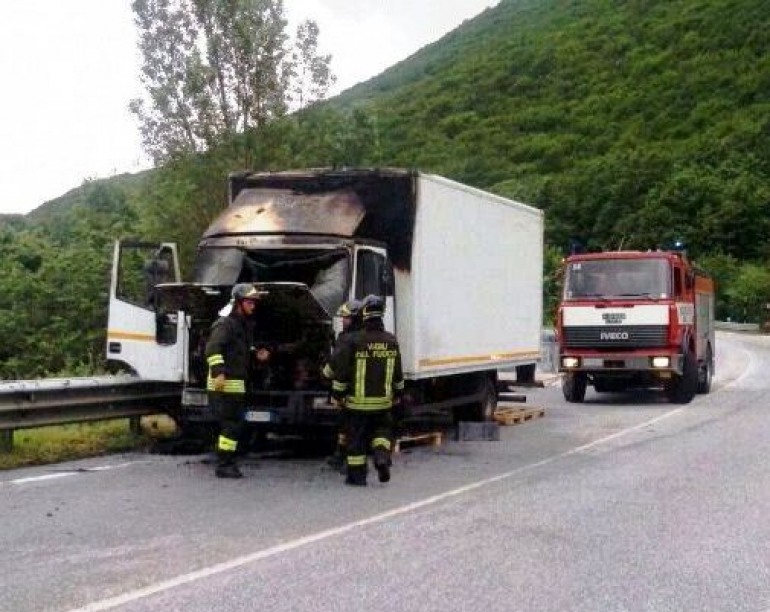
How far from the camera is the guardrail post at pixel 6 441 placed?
11.2 m

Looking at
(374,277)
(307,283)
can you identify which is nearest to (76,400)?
(307,283)

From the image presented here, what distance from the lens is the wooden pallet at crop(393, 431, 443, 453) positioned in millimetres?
12594

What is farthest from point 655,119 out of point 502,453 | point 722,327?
point 502,453

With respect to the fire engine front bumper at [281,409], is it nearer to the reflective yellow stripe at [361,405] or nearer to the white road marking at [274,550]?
the reflective yellow stripe at [361,405]

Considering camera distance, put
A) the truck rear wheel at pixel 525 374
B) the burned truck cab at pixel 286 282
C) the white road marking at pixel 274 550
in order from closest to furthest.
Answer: the white road marking at pixel 274 550, the burned truck cab at pixel 286 282, the truck rear wheel at pixel 525 374

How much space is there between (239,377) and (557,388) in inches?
580

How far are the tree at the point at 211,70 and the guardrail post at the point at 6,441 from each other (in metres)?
9.39

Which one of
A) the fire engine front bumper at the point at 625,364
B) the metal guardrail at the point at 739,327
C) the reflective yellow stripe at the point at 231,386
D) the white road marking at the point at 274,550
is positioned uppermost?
the metal guardrail at the point at 739,327

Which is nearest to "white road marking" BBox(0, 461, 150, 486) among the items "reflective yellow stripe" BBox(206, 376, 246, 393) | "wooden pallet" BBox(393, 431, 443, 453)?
"reflective yellow stripe" BBox(206, 376, 246, 393)

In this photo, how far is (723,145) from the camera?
318ft

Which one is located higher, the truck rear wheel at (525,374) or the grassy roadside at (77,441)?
the truck rear wheel at (525,374)

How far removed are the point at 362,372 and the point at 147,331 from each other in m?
3.05

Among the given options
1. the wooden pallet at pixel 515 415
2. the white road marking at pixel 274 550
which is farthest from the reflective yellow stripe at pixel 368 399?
the wooden pallet at pixel 515 415

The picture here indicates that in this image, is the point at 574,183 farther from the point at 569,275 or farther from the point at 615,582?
the point at 615,582
